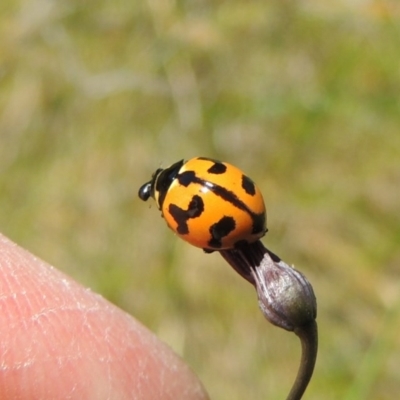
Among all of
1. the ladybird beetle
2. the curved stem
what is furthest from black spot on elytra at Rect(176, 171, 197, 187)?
the curved stem

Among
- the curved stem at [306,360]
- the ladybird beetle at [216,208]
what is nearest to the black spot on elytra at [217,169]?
the ladybird beetle at [216,208]

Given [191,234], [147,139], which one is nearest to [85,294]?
[191,234]

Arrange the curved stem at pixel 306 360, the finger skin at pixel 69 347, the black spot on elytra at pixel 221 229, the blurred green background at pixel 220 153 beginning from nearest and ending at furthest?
the curved stem at pixel 306 360
the black spot on elytra at pixel 221 229
the finger skin at pixel 69 347
the blurred green background at pixel 220 153

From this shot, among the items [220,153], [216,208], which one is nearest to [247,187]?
[216,208]

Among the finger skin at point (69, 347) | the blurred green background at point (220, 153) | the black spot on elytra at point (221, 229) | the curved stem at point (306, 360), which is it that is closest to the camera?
the curved stem at point (306, 360)

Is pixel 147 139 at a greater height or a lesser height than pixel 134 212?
greater

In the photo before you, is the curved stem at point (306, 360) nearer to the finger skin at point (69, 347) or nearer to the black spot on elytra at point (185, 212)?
the black spot on elytra at point (185, 212)

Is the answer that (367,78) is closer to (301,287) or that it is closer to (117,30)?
(117,30)

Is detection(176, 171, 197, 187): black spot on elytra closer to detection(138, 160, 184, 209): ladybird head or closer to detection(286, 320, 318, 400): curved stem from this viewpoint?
detection(138, 160, 184, 209): ladybird head
